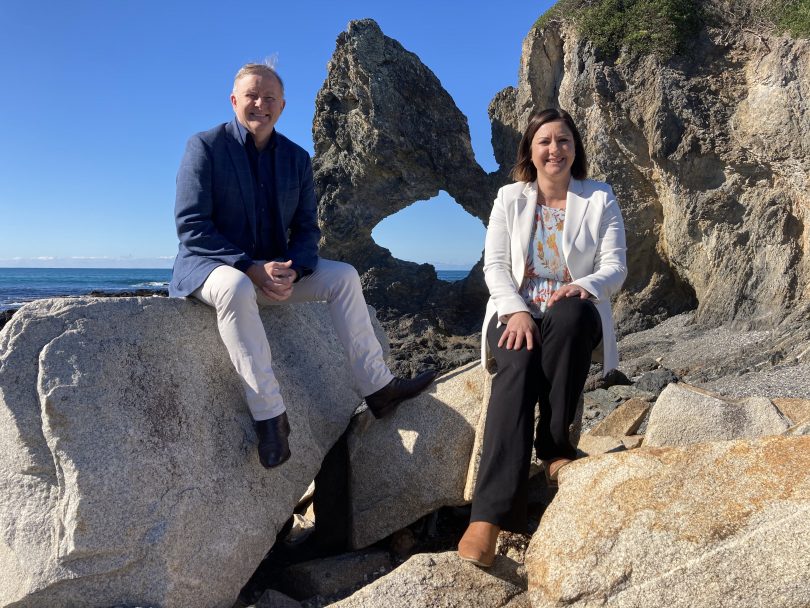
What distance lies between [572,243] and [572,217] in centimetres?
17

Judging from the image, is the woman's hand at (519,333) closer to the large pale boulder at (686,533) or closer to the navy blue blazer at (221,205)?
the large pale boulder at (686,533)

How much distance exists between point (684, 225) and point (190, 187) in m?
13.3

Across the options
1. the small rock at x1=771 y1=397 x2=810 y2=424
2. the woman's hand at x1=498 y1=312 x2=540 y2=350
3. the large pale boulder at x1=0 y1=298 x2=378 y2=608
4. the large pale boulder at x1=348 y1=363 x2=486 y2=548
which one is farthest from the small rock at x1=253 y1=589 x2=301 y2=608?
the small rock at x1=771 y1=397 x2=810 y2=424

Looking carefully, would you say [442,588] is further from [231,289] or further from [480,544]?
[231,289]

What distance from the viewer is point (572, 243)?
13.5 feet

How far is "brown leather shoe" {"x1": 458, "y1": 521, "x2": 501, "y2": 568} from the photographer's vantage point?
3395 millimetres

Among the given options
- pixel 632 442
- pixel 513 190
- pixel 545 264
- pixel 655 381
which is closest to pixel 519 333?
pixel 545 264

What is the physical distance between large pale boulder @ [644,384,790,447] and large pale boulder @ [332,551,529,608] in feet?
4.74

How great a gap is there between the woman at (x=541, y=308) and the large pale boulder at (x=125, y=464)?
1323mm

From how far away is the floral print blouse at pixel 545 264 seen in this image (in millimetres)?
4129

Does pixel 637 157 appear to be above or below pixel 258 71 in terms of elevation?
above

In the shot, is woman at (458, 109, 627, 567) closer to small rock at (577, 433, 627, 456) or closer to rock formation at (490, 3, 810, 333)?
small rock at (577, 433, 627, 456)

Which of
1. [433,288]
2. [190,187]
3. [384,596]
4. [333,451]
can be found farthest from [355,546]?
[433,288]

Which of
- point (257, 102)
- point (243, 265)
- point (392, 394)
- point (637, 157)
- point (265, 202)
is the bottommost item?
point (392, 394)
